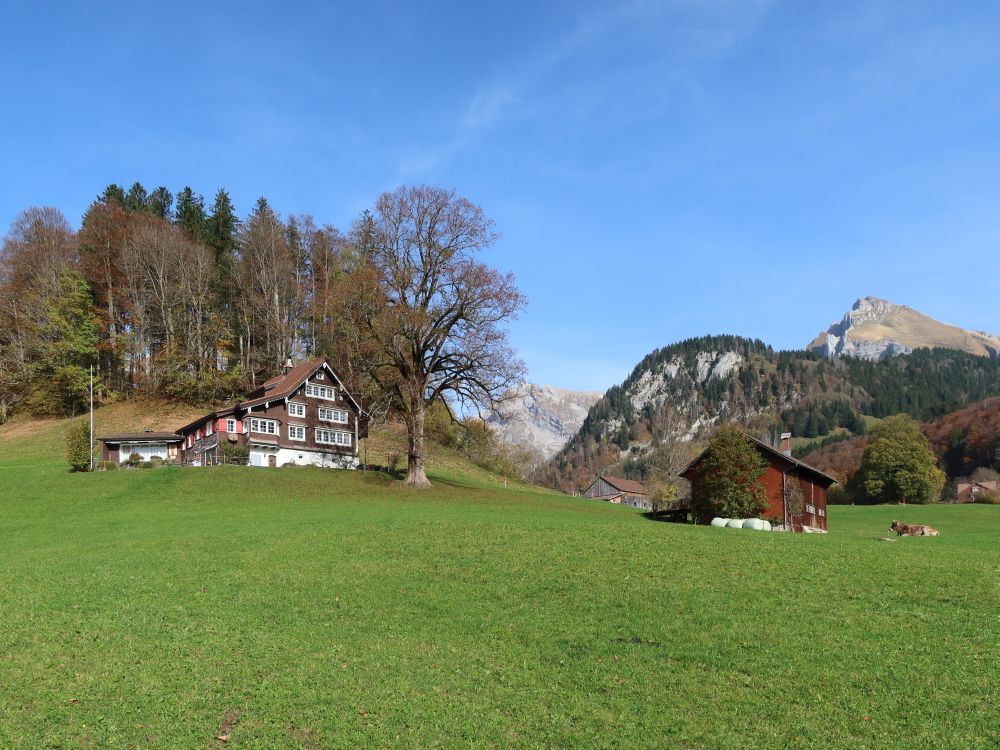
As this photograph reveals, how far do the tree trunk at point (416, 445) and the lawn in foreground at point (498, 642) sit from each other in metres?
24.4

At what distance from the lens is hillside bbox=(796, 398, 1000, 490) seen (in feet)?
505

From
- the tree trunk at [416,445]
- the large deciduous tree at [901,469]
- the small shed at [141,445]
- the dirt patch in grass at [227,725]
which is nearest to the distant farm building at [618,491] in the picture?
the large deciduous tree at [901,469]

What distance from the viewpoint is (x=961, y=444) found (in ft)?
537

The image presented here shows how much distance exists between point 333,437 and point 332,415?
216 centimetres

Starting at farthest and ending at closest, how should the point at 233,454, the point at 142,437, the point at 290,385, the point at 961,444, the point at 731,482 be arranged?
1. the point at 961,444
2. the point at 142,437
3. the point at 290,385
4. the point at 233,454
5. the point at 731,482

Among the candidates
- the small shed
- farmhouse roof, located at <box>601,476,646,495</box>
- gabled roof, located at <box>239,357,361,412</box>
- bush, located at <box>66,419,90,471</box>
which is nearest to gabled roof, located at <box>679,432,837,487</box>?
gabled roof, located at <box>239,357,361,412</box>

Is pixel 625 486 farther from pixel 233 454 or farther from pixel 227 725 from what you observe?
pixel 227 725

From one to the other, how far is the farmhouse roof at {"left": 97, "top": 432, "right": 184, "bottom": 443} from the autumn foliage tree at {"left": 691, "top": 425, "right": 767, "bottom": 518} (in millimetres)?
49420

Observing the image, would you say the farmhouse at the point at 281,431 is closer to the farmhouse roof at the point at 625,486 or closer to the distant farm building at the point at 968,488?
the farmhouse roof at the point at 625,486

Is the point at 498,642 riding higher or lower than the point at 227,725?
higher

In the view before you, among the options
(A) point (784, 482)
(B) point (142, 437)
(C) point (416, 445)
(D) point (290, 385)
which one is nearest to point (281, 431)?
(D) point (290, 385)

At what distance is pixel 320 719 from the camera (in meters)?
12.2

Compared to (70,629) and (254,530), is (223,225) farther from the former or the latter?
(70,629)

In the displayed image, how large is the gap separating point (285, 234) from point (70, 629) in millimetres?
85862
